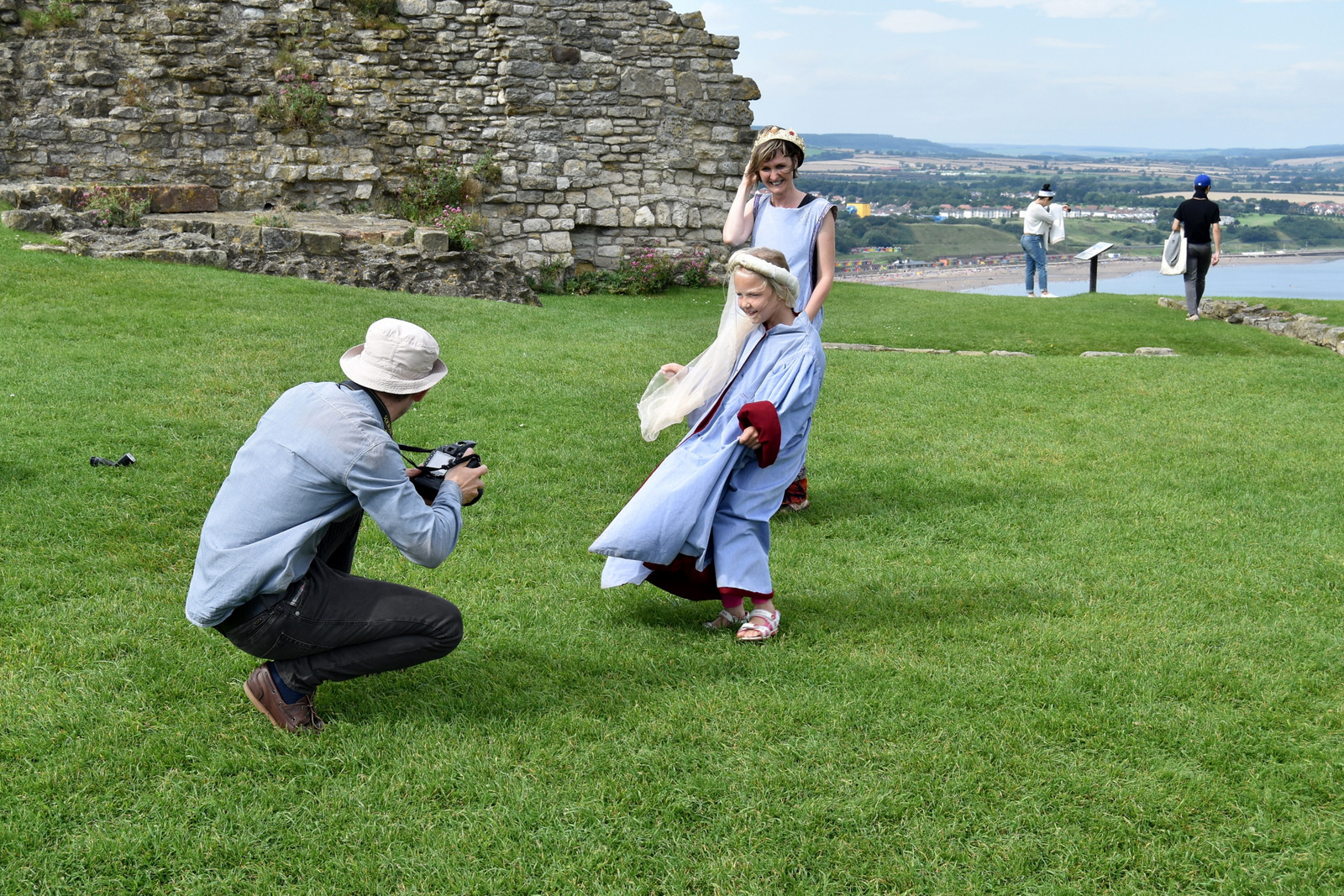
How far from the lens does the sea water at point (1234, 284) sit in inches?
679

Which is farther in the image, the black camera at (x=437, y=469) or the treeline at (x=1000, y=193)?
the treeline at (x=1000, y=193)

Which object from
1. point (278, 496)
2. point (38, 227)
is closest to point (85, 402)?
point (278, 496)

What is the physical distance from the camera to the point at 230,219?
1439 cm

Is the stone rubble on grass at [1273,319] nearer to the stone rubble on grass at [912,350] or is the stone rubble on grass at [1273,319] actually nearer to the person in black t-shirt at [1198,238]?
the person in black t-shirt at [1198,238]

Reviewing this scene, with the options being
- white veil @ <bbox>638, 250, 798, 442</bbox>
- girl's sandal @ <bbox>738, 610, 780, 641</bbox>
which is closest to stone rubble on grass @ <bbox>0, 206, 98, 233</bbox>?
white veil @ <bbox>638, 250, 798, 442</bbox>

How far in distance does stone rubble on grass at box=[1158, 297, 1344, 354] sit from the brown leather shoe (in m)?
13.8

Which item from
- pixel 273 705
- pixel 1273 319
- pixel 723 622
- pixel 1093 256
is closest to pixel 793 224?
pixel 723 622

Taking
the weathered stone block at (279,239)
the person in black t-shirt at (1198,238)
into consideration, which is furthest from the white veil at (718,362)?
the person in black t-shirt at (1198,238)

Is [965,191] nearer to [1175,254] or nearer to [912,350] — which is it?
[1175,254]

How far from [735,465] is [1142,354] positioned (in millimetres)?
9328

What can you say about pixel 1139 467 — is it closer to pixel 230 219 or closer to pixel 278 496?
pixel 278 496

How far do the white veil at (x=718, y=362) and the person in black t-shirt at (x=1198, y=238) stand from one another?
497 inches

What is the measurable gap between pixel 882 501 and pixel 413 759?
3965mm

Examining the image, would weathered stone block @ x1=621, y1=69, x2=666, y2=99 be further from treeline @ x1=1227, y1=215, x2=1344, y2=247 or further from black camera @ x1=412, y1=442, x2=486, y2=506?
treeline @ x1=1227, y1=215, x2=1344, y2=247
